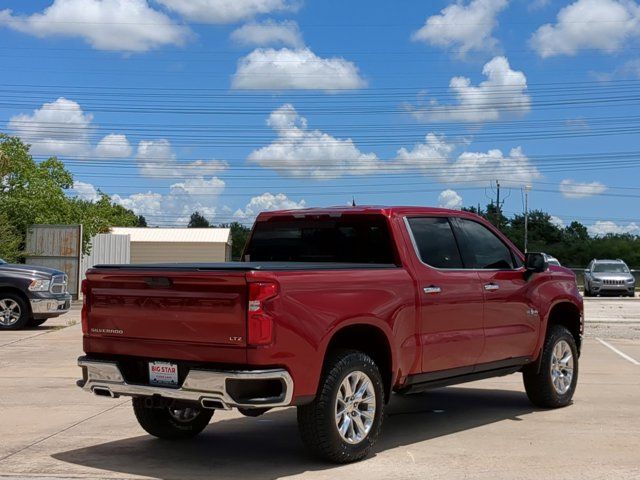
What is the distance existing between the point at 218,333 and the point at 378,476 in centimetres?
153

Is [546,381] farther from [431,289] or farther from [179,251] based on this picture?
[179,251]

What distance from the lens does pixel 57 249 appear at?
27984 millimetres

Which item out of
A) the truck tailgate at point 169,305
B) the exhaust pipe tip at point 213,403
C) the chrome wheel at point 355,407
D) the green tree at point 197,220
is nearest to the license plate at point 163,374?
the truck tailgate at point 169,305

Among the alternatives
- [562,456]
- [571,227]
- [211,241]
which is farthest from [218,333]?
[571,227]

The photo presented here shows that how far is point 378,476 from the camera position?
610 centimetres

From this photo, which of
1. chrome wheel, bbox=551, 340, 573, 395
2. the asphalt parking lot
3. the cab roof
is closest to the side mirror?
the cab roof

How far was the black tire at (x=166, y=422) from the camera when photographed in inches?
289

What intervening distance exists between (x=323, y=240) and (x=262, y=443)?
184 cm

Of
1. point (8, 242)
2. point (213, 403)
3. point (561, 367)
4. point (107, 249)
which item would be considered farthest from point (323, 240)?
point (107, 249)

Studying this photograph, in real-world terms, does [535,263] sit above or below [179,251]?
below

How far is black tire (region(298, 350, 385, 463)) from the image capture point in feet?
20.3

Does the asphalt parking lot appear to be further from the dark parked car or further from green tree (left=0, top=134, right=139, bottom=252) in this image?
green tree (left=0, top=134, right=139, bottom=252)

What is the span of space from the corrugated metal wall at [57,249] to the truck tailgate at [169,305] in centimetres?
2189

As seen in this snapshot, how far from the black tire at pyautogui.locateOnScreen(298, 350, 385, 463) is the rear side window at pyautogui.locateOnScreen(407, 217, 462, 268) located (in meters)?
1.36
